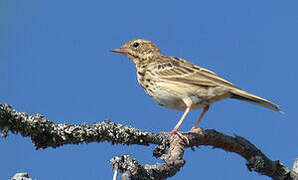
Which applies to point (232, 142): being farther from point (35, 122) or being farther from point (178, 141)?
point (35, 122)

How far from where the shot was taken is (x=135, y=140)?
362cm

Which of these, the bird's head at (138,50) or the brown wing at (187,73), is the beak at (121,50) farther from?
the brown wing at (187,73)

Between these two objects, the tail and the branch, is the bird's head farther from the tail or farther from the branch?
the branch

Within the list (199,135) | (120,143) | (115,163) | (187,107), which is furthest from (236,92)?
(115,163)

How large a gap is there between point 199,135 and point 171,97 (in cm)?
108

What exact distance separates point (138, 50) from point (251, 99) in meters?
2.27

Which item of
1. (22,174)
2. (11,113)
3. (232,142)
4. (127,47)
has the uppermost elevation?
(127,47)

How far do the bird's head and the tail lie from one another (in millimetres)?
1792

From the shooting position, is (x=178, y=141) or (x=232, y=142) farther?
(x=232, y=142)

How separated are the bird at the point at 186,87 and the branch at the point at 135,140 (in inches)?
22.7

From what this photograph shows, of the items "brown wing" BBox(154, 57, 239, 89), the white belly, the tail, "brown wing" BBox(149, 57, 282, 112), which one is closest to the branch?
the tail

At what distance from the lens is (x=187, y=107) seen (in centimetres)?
519

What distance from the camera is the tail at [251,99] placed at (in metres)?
4.77

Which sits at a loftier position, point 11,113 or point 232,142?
point 232,142
